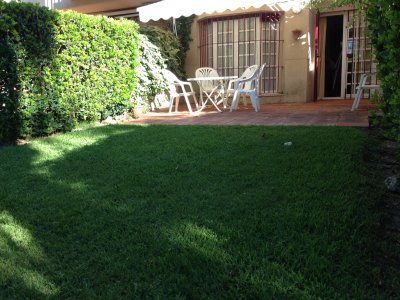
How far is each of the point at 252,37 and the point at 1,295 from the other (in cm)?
986

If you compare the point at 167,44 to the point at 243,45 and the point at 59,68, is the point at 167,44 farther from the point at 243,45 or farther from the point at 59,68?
the point at 59,68

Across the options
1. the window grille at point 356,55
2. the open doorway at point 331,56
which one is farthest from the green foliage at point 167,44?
the window grille at point 356,55

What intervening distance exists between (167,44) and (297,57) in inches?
139

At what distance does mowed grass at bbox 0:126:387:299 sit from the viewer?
2.12 m

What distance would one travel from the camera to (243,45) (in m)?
→ 10.9

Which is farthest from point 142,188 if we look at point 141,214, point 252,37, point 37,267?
point 252,37

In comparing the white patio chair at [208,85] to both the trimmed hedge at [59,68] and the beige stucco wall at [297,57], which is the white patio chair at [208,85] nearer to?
the beige stucco wall at [297,57]

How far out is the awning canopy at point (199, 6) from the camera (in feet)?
26.1

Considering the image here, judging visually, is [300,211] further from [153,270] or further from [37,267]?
[37,267]

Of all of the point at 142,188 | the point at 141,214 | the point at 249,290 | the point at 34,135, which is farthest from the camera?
the point at 34,135

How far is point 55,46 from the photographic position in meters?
6.10

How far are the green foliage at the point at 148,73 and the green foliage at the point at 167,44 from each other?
616 millimetres

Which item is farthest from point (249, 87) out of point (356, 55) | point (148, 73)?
point (356, 55)

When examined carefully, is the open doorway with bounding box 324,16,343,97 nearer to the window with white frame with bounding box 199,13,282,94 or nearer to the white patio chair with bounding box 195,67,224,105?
the window with white frame with bounding box 199,13,282,94
